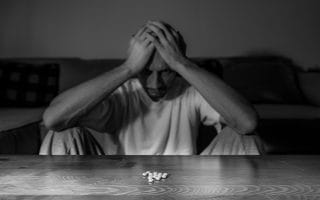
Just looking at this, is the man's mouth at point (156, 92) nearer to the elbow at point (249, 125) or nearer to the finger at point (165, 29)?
the finger at point (165, 29)

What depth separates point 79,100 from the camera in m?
1.13

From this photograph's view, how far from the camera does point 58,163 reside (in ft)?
2.75

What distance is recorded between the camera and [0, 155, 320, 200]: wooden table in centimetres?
63

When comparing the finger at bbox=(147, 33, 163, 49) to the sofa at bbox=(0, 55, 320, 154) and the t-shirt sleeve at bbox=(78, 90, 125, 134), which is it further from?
the sofa at bbox=(0, 55, 320, 154)

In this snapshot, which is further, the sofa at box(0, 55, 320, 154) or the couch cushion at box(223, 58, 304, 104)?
the couch cushion at box(223, 58, 304, 104)

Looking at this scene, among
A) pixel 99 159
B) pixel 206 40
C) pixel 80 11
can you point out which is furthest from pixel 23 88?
pixel 99 159

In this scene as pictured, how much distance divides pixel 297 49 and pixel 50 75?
1.74m

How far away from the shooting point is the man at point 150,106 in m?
1.10

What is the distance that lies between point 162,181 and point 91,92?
51 centimetres

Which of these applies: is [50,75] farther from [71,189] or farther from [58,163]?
[71,189]

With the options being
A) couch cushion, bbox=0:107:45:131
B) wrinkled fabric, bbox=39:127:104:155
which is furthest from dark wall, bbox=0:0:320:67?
wrinkled fabric, bbox=39:127:104:155

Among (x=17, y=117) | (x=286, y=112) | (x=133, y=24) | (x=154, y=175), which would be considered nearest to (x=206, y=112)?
(x=154, y=175)

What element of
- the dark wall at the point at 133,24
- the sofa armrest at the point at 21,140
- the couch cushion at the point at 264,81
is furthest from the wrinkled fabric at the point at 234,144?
the dark wall at the point at 133,24

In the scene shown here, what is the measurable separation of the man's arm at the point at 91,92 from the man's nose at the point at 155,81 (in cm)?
5
